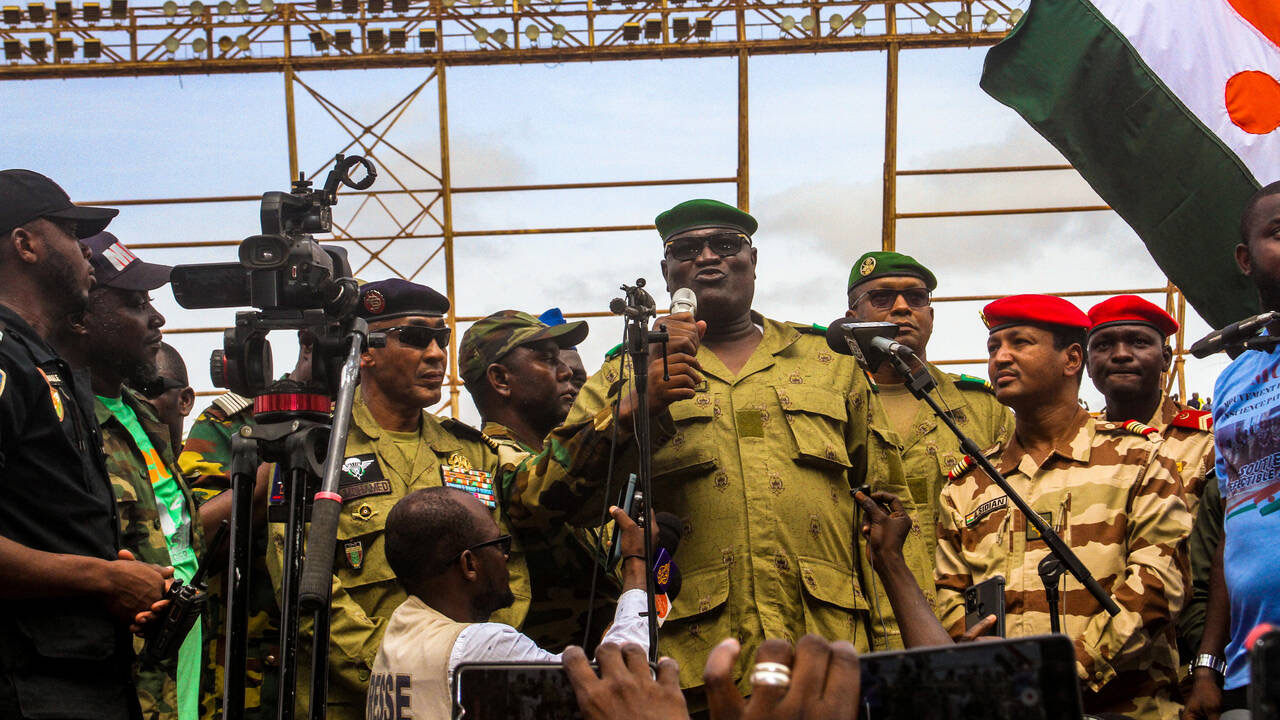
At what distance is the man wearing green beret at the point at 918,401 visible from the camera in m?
5.24

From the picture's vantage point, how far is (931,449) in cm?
539

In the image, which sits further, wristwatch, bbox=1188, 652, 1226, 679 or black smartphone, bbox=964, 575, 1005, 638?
wristwatch, bbox=1188, 652, 1226, 679

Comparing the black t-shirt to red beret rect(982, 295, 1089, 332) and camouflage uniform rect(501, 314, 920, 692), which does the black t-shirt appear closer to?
camouflage uniform rect(501, 314, 920, 692)

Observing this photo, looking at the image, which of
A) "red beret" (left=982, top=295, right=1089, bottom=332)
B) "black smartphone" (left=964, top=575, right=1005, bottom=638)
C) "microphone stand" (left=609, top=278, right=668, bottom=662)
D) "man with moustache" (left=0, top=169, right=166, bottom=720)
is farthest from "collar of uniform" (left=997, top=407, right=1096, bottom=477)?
"man with moustache" (left=0, top=169, right=166, bottom=720)

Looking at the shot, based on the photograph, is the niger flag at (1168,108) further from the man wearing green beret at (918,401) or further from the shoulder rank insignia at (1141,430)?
the man wearing green beret at (918,401)

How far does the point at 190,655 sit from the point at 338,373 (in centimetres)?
129

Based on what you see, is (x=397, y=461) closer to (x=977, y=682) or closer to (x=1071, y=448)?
(x=1071, y=448)

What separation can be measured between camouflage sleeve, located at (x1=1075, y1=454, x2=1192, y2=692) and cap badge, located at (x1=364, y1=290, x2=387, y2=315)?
2.88 metres

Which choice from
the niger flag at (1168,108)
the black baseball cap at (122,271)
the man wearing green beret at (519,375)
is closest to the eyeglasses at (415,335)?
the man wearing green beret at (519,375)

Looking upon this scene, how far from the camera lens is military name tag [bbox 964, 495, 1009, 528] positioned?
173 inches

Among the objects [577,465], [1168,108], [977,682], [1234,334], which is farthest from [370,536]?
[1168,108]

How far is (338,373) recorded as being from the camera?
3096mm

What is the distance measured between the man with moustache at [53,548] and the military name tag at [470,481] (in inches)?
57.0

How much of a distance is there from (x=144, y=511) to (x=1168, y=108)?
407 centimetres
